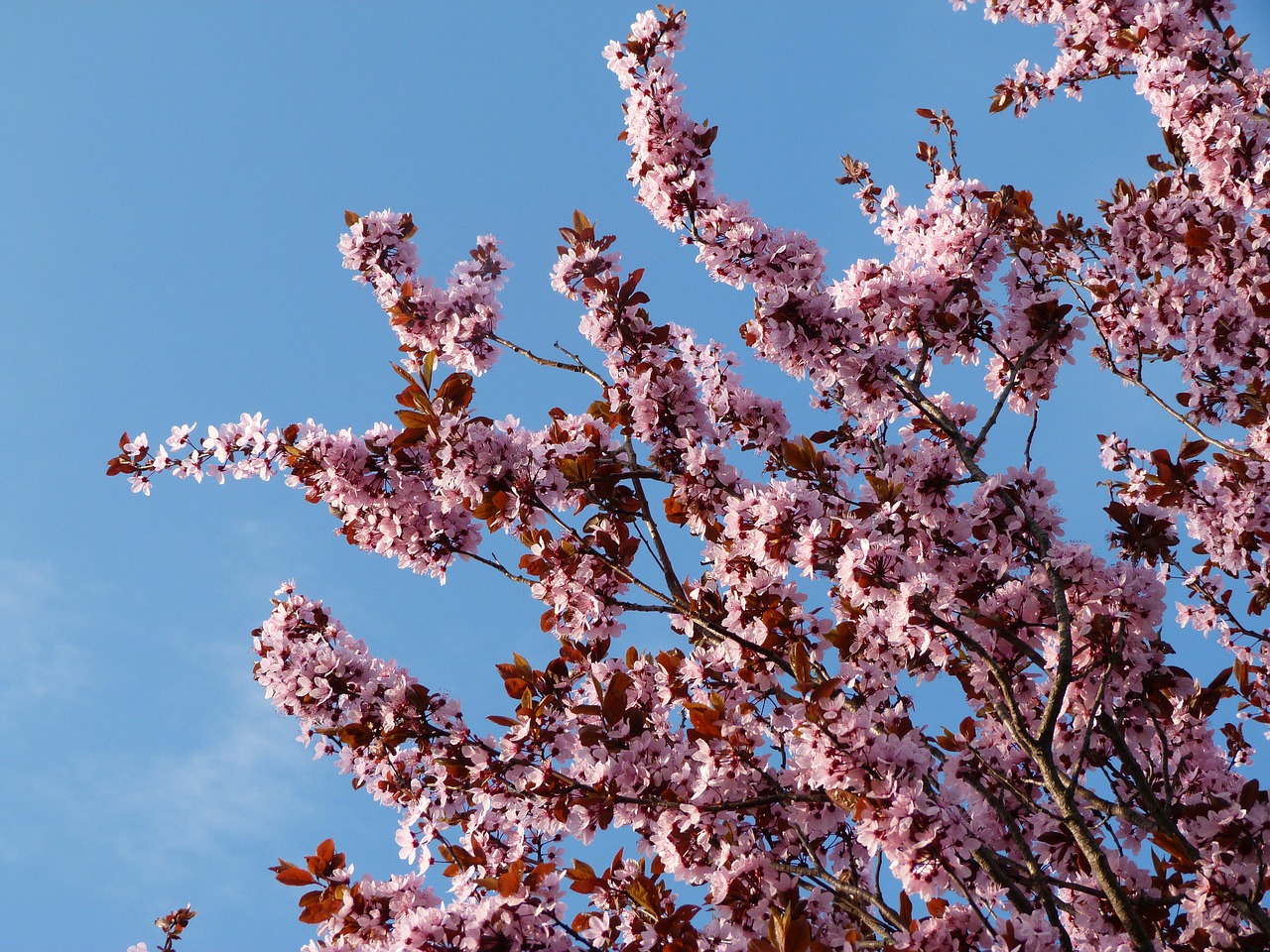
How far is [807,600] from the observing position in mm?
4027

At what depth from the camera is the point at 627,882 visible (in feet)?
12.6

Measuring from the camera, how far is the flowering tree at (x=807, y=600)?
3615mm

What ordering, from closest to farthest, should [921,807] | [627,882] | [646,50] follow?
[921,807] → [627,882] → [646,50]

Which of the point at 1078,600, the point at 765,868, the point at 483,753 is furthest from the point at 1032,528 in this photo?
the point at 483,753

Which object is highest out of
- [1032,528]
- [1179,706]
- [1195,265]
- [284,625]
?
[1195,265]

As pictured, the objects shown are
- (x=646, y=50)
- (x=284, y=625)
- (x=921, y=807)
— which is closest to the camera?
(x=921, y=807)

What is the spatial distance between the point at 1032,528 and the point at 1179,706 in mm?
1449

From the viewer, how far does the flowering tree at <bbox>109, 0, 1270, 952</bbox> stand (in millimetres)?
3615

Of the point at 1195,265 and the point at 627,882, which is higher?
the point at 1195,265

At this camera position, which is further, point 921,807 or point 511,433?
point 511,433

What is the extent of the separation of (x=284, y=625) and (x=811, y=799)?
8.80ft

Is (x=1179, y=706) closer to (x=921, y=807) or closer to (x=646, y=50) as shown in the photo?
(x=921, y=807)

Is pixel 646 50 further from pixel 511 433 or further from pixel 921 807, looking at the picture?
pixel 921 807

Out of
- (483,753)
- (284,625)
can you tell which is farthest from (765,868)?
(284,625)
